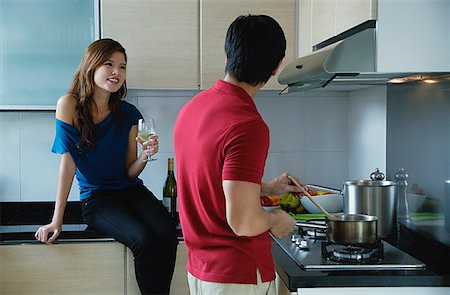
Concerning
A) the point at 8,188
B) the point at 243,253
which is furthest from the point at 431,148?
the point at 8,188

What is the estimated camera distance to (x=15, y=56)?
2.94 meters

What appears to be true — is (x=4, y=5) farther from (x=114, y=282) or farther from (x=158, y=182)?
(x=114, y=282)

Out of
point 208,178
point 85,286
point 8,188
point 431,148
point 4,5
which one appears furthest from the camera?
point 8,188

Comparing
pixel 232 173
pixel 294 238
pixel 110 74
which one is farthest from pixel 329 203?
pixel 232 173

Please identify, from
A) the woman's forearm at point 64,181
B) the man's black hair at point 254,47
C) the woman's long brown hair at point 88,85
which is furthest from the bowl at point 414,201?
the woman's forearm at point 64,181

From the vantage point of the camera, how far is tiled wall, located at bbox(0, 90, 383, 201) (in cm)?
326

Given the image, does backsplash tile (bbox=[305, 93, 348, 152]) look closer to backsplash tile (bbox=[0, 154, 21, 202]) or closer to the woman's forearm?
the woman's forearm

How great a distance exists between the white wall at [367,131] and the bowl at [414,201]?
1.58 feet

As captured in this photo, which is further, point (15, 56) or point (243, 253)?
point (15, 56)

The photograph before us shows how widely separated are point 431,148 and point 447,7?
53 cm

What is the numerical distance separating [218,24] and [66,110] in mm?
791

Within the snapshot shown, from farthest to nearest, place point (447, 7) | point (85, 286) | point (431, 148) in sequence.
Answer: point (85, 286)
point (431, 148)
point (447, 7)

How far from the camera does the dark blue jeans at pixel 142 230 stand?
102 inches

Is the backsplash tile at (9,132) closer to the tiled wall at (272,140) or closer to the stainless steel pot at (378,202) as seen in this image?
the tiled wall at (272,140)
